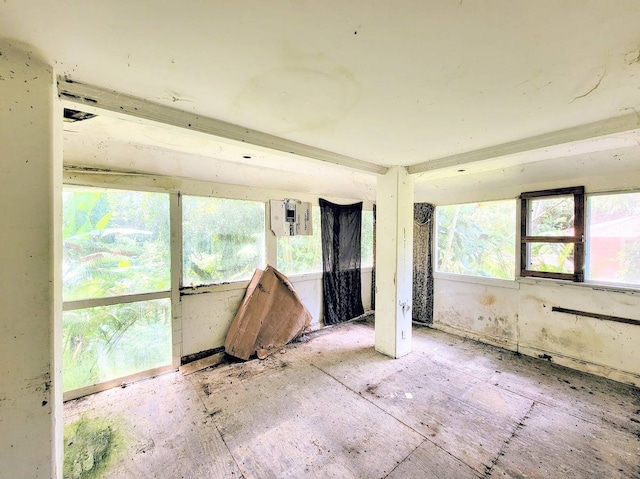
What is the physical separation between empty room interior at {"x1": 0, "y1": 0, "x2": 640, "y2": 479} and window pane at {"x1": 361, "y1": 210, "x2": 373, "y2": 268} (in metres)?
0.29

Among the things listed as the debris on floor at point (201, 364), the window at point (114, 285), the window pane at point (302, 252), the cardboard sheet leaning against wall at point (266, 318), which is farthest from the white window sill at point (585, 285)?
the window at point (114, 285)

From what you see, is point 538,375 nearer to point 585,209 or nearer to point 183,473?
point 585,209

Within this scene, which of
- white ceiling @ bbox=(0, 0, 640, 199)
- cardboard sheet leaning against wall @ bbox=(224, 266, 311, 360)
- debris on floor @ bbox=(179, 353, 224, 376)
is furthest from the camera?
cardboard sheet leaning against wall @ bbox=(224, 266, 311, 360)

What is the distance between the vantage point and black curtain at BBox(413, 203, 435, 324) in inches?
163

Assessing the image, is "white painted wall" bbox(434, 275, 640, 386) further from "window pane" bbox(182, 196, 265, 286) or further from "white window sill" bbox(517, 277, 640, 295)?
"window pane" bbox(182, 196, 265, 286)

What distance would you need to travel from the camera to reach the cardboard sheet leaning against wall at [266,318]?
10.1 ft

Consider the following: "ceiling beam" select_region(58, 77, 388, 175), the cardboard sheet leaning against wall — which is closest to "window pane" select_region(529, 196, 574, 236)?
"ceiling beam" select_region(58, 77, 388, 175)

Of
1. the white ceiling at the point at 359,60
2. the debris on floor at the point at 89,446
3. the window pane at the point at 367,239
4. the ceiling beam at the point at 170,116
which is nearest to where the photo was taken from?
the white ceiling at the point at 359,60

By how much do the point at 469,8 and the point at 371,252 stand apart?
13.5 feet

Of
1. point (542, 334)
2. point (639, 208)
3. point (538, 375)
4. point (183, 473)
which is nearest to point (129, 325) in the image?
point (183, 473)

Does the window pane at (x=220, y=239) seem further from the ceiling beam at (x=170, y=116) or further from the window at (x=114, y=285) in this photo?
the ceiling beam at (x=170, y=116)

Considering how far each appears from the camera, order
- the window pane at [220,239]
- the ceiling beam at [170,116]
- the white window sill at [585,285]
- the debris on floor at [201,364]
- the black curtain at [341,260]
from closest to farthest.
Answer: the ceiling beam at [170,116], the white window sill at [585,285], the debris on floor at [201,364], the window pane at [220,239], the black curtain at [341,260]

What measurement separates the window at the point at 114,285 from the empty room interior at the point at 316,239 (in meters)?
0.02

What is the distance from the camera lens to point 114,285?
248 centimetres
